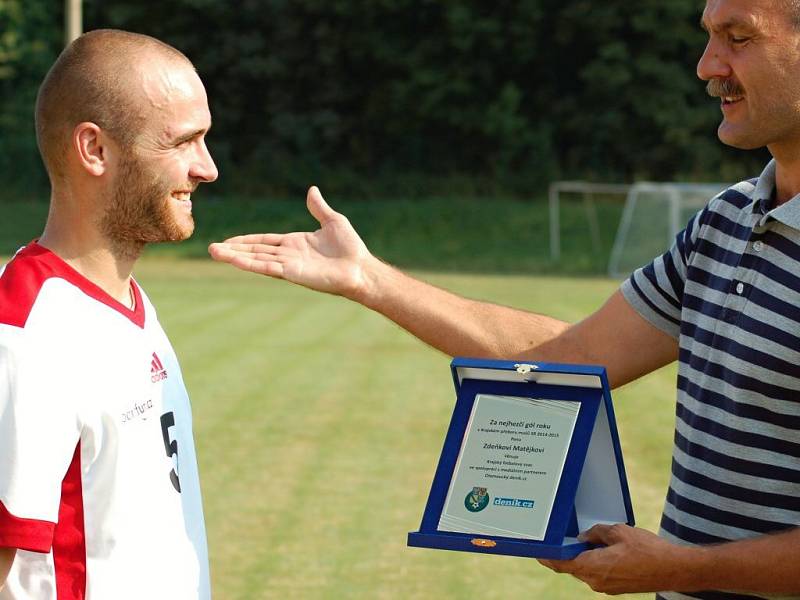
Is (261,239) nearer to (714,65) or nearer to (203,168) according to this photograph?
(203,168)

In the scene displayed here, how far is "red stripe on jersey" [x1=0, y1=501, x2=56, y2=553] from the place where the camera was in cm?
279

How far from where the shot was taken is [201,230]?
39.8 meters

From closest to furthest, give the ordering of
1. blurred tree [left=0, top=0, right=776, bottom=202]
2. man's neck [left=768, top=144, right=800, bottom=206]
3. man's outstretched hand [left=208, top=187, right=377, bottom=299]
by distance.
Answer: man's neck [left=768, top=144, right=800, bottom=206] < man's outstretched hand [left=208, top=187, right=377, bottom=299] < blurred tree [left=0, top=0, right=776, bottom=202]

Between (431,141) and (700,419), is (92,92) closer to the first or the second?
(700,419)

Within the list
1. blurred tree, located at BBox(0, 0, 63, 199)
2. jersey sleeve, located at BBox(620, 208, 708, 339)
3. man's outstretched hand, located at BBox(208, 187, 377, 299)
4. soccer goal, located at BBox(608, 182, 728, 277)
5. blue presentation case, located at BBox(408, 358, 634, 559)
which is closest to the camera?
blue presentation case, located at BBox(408, 358, 634, 559)

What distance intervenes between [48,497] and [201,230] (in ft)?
123

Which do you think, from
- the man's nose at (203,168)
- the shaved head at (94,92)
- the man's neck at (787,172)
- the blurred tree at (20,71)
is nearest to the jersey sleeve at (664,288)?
the man's neck at (787,172)

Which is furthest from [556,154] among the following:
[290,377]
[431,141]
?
[290,377]

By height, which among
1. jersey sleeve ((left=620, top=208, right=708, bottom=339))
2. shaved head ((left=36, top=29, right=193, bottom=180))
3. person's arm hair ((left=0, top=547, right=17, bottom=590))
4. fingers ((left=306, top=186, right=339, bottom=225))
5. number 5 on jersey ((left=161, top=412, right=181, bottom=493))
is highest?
shaved head ((left=36, top=29, right=193, bottom=180))

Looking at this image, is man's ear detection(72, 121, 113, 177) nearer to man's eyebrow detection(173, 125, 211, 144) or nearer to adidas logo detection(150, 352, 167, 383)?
man's eyebrow detection(173, 125, 211, 144)

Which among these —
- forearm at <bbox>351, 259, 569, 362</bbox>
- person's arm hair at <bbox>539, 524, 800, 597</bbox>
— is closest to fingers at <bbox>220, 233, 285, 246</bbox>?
forearm at <bbox>351, 259, 569, 362</bbox>

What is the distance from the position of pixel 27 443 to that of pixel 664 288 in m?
1.75

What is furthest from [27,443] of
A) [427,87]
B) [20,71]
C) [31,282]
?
[20,71]

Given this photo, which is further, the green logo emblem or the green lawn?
the green lawn
